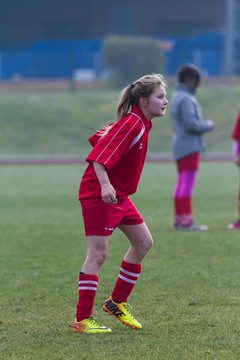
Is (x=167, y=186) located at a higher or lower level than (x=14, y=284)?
lower

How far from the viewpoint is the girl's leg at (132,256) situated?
6.20m

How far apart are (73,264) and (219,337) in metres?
3.39

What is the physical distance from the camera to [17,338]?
19.2 ft

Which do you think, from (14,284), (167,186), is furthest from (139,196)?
(14,284)

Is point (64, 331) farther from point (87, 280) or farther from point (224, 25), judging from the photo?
point (224, 25)

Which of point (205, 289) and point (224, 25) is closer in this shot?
point (205, 289)

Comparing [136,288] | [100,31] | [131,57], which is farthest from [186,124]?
[100,31]

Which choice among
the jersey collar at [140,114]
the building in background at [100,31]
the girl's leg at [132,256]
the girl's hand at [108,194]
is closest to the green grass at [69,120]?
the building in background at [100,31]

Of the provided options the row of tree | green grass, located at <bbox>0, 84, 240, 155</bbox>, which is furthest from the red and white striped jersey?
the row of tree

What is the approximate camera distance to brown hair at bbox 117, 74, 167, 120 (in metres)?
6.11

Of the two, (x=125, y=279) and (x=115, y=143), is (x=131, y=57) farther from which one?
(x=115, y=143)

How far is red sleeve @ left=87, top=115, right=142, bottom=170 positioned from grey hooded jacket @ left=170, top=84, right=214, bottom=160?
209 inches

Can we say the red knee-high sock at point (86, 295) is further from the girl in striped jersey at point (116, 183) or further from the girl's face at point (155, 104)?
the girl's face at point (155, 104)

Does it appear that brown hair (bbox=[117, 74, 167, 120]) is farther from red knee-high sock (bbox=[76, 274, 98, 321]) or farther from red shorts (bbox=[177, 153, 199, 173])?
red shorts (bbox=[177, 153, 199, 173])
